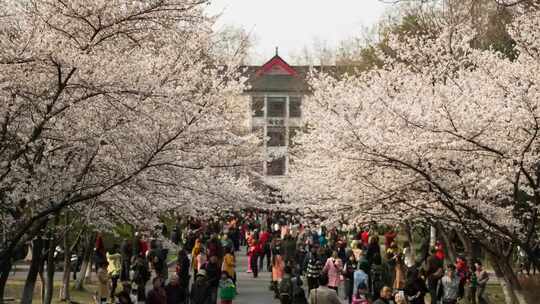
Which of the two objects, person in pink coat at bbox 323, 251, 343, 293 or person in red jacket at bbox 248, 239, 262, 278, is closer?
person in pink coat at bbox 323, 251, 343, 293

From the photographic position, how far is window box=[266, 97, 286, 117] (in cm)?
7888

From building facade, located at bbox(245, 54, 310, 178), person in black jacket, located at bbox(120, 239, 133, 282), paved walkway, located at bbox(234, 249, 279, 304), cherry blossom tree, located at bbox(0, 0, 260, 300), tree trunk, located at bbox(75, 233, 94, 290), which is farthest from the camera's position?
building facade, located at bbox(245, 54, 310, 178)

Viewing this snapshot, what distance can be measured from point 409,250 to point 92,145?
16.2 meters

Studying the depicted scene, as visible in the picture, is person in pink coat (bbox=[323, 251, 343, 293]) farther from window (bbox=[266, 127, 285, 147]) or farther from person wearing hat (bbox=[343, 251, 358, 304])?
window (bbox=[266, 127, 285, 147])

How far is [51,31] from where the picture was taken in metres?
10.3

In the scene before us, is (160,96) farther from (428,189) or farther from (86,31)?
(428,189)

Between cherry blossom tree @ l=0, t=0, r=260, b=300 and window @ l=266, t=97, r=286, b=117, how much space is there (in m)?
66.2

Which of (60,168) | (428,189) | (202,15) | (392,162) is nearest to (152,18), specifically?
(202,15)

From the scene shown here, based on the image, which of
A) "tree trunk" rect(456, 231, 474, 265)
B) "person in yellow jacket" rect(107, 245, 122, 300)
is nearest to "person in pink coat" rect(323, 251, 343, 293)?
"tree trunk" rect(456, 231, 474, 265)

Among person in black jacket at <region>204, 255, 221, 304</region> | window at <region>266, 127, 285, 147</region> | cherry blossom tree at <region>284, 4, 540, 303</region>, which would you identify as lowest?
person in black jacket at <region>204, 255, 221, 304</region>

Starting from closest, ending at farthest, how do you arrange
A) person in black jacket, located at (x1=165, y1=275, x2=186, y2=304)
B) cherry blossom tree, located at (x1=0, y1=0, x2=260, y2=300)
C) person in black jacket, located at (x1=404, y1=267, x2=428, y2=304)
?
cherry blossom tree, located at (x1=0, y1=0, x2=260, y2=300), person in black jacket, located at (x1=165, y1=275, x2=186, y2=304), person in black jacket, located at (x1=404, y1=267, x2=428, y2=304)

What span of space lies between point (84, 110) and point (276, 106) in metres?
68.5

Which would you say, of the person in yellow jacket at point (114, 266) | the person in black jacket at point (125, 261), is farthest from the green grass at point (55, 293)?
the person in black jacket at point (125, 261)

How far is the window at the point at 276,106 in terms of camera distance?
7888cm
